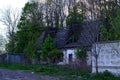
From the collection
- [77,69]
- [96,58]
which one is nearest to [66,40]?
[77,69]

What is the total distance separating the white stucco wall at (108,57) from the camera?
26781 millimetres

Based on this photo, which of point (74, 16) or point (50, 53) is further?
point (74, 16)

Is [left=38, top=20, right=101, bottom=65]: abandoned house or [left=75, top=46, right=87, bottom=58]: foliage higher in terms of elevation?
[left=38, top=20, right=101, bottom=65]: abandoned house

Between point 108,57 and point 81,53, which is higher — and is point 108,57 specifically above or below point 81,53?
above

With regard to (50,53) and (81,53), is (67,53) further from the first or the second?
(81,53)

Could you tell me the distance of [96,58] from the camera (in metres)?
28.8

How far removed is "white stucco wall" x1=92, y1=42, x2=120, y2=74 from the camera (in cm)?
2678

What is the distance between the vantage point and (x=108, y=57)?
2783 centimetres

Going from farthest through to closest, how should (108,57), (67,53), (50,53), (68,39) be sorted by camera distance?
(68,39), (67,53), (50,53), (108,57)

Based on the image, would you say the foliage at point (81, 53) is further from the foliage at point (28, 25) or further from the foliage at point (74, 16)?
the foliage at point (28, 25)

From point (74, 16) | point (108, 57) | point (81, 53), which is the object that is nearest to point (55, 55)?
point (81, 53)

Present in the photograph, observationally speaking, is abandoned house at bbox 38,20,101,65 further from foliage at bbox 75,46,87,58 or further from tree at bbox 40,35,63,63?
foliage at bbox 75,46,87,58

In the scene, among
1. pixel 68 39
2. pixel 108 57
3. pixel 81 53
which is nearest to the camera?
pixel 108 57

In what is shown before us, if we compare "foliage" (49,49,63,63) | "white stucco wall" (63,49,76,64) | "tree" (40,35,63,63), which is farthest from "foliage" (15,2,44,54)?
"foliage" (49,49,63,63)
